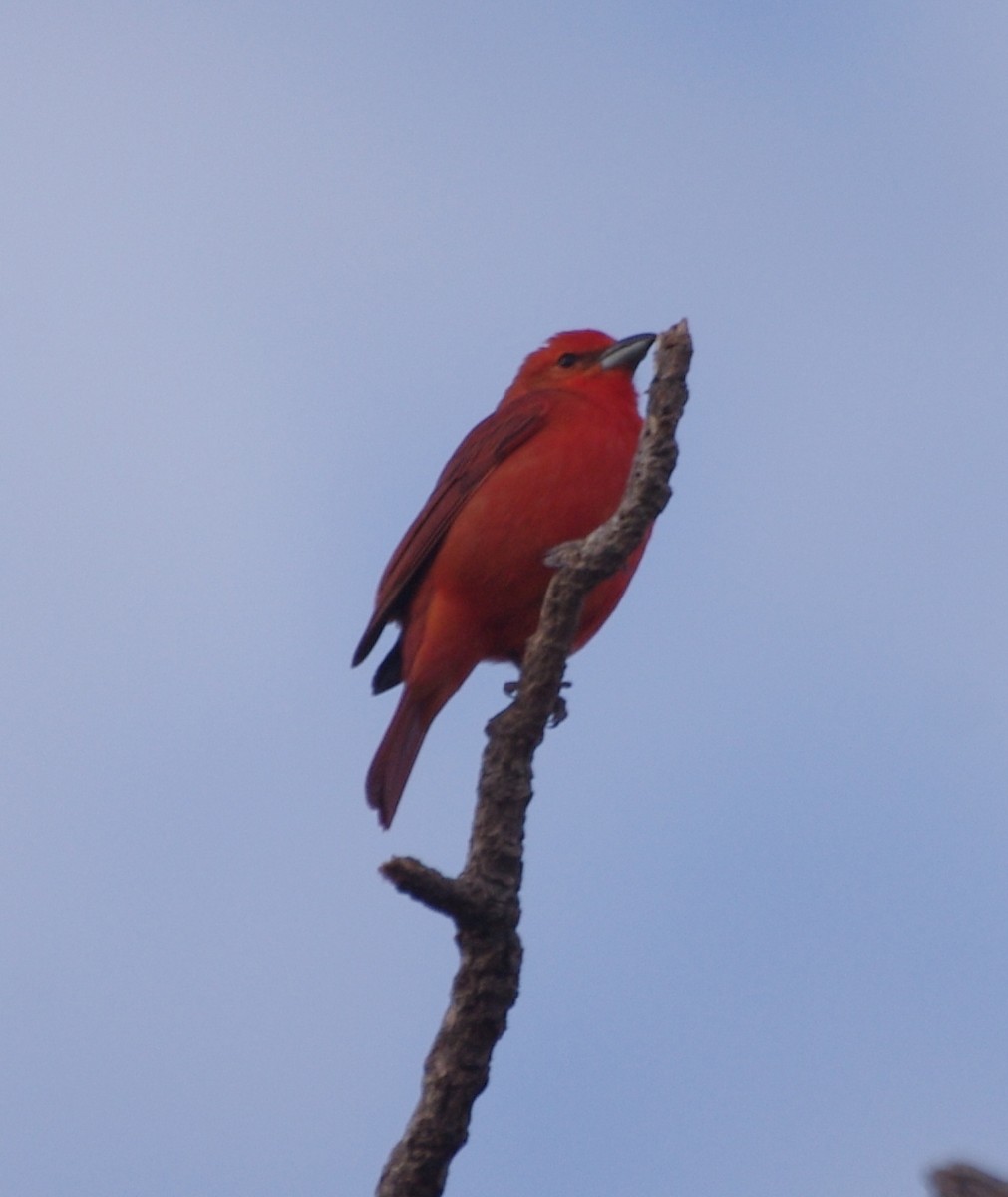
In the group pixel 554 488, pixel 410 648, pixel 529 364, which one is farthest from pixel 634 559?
pixel 529 364

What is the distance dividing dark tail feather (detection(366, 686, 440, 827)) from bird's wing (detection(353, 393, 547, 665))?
313 millimetres

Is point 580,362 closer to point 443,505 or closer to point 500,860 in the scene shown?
point 443,505

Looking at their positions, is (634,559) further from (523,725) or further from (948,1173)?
(948,1173)

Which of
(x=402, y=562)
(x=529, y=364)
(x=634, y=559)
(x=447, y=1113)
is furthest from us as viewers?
(x=529, y=364)

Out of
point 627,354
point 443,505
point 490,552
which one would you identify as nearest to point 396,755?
point 490,552

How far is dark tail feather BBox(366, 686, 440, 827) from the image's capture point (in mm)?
5902

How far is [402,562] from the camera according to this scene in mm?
6383

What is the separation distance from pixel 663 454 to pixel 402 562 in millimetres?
2439

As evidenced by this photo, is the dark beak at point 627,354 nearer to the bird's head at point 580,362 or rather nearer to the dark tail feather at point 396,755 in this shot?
the bird's head at point 580,362

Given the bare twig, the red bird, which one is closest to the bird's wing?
the red bird

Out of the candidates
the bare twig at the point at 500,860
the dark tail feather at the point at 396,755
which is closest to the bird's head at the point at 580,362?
the dark tail feather at the point at 396,755

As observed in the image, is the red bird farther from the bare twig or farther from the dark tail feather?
the bare twig

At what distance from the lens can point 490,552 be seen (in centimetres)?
604

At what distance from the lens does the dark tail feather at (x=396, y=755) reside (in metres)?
5.90
